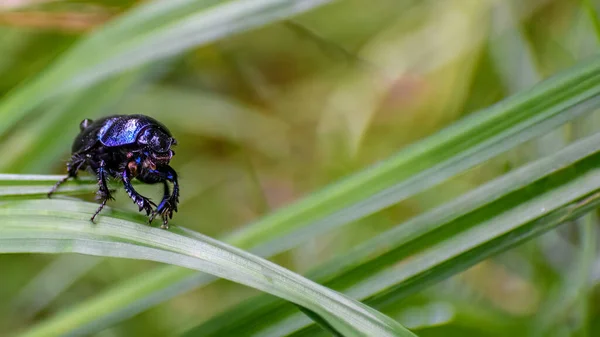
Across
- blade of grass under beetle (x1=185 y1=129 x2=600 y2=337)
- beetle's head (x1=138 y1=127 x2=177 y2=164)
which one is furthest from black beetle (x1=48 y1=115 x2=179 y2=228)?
blade of grass under beetle (x1=185 y1=129 x2=600 y2=337)

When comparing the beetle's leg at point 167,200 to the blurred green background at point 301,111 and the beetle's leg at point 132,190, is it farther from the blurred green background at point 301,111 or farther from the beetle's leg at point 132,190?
the blurred green background at point 301,111

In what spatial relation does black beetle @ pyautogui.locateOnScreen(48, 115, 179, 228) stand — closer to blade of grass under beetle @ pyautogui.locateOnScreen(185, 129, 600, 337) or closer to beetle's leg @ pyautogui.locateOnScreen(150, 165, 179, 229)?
beetle's leg @ pyautogui.locateOnScreen(150, 165, 179, 229)

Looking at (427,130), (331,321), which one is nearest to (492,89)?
(427,130)

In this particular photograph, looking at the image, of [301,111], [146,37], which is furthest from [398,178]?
[301,111]

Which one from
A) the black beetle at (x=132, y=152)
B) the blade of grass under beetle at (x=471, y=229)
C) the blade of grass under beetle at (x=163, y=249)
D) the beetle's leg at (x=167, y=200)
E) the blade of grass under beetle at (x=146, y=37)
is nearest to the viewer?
the blade of grass under beetle at (x=163, y=249)

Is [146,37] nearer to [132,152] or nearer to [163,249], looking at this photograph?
[132,152]

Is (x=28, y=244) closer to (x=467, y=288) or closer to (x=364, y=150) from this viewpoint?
(x=467, y=288)

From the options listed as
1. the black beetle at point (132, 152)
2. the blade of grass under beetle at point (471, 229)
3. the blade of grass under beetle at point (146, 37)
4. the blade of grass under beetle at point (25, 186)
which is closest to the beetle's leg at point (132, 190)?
the black beetle at point (132, 152)
